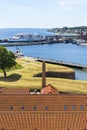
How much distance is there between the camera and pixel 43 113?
4666 cm

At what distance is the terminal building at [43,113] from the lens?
4422 centimetres

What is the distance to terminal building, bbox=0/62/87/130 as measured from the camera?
44.2m

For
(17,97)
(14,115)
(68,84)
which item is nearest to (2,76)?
(68,84)

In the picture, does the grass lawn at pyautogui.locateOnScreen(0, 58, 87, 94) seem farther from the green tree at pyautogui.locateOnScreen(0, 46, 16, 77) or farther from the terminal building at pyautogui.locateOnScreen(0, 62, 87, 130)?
the terminal building at pyautogui.locateOnScreen(0, 62, 87, 130)

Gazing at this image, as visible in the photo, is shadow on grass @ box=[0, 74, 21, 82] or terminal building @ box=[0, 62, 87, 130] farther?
shadow on grass @ box=[0, 74, 21, 82]

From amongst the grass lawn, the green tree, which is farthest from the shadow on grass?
the green tree

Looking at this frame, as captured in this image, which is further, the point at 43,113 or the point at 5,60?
the point at 5,60

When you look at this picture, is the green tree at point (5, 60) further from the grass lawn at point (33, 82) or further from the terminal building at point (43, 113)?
the terminal building at point (43, 113)

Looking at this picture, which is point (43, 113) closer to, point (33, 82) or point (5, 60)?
point (33, 82)

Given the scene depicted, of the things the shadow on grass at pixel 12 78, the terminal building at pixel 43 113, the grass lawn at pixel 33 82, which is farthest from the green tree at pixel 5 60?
the terminal building at pixel 43 113

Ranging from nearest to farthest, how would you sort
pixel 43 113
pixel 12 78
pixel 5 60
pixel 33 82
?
pixel 43 113, pixel 33 82, pixel 12 78, pixel 5 60

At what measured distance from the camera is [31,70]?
9975 cm

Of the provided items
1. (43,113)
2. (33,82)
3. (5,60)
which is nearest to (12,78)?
(5,60)

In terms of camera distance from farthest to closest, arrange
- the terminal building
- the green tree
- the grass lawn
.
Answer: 1. the green tree
2. the grass lawn
3. the terminal building
